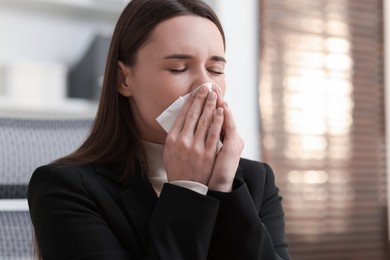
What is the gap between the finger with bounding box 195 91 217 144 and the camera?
36.1 inches

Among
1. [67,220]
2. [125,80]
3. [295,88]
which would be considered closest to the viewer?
[67,220]

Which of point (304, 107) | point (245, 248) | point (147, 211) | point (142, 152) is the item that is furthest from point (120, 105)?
point (304, 107)

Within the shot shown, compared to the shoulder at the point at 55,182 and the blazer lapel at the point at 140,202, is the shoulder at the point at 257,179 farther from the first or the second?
the shoulder at the point at 55,182

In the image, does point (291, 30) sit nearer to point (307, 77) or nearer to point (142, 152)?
point (307, 77)

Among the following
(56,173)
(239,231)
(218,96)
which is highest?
(218,96)

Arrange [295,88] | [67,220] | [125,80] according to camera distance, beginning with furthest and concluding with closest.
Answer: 1. [295,88]
2. [125,80]
3. [67,220]

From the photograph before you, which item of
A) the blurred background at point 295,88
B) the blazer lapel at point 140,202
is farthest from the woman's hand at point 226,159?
the blurred background at point 295,88

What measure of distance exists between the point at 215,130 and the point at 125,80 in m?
0.21

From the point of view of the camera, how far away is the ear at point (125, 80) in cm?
101

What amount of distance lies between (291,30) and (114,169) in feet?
4.55

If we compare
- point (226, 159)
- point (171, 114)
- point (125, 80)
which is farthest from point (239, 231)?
point (125, 80)

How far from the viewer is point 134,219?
3.03 ft

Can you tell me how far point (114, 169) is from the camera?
3.26 feet

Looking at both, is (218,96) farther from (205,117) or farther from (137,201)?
(137,201)
